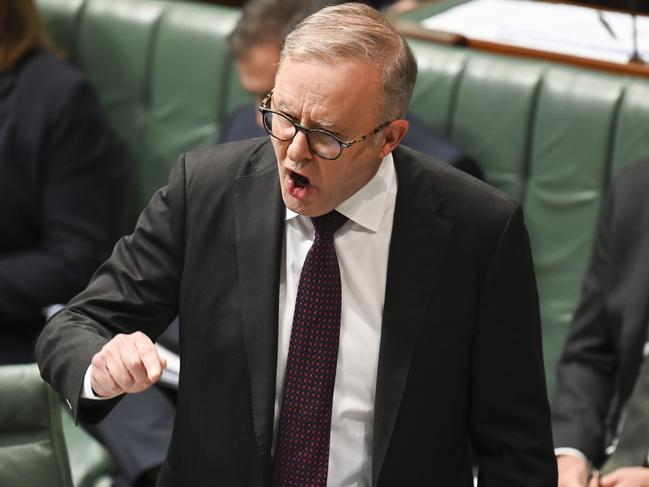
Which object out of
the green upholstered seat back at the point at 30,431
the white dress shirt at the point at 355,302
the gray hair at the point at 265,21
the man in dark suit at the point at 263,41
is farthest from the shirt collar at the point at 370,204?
the gray hair at the point at 265,21

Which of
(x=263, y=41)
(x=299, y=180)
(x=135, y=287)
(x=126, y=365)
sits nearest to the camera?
(x=126, y=365)

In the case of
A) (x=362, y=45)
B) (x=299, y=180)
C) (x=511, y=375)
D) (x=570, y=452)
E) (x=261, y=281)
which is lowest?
(x=570, y=452)

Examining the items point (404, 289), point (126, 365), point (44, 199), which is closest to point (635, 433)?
point (404, 289)

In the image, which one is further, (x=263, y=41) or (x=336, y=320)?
(x=263, y=41)

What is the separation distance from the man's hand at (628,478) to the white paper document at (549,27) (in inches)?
39.7

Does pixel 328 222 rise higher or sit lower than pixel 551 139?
higher

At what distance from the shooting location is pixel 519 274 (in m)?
1.59

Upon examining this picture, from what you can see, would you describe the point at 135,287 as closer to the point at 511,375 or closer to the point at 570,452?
the point at 511,375

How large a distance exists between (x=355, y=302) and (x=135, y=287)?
29 centimetres

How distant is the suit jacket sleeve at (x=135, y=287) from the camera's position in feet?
5.26

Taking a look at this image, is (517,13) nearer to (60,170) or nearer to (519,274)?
(60,170)

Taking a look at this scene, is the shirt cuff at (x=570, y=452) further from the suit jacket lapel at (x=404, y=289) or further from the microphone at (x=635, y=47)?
the microphone at (x=635, y=47)

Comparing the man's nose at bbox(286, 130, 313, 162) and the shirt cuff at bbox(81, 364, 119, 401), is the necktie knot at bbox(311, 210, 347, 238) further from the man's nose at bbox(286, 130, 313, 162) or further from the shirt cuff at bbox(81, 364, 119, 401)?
the shirt cuff at bbox(81, 364, 119, 401)

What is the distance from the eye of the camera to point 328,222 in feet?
5.34
